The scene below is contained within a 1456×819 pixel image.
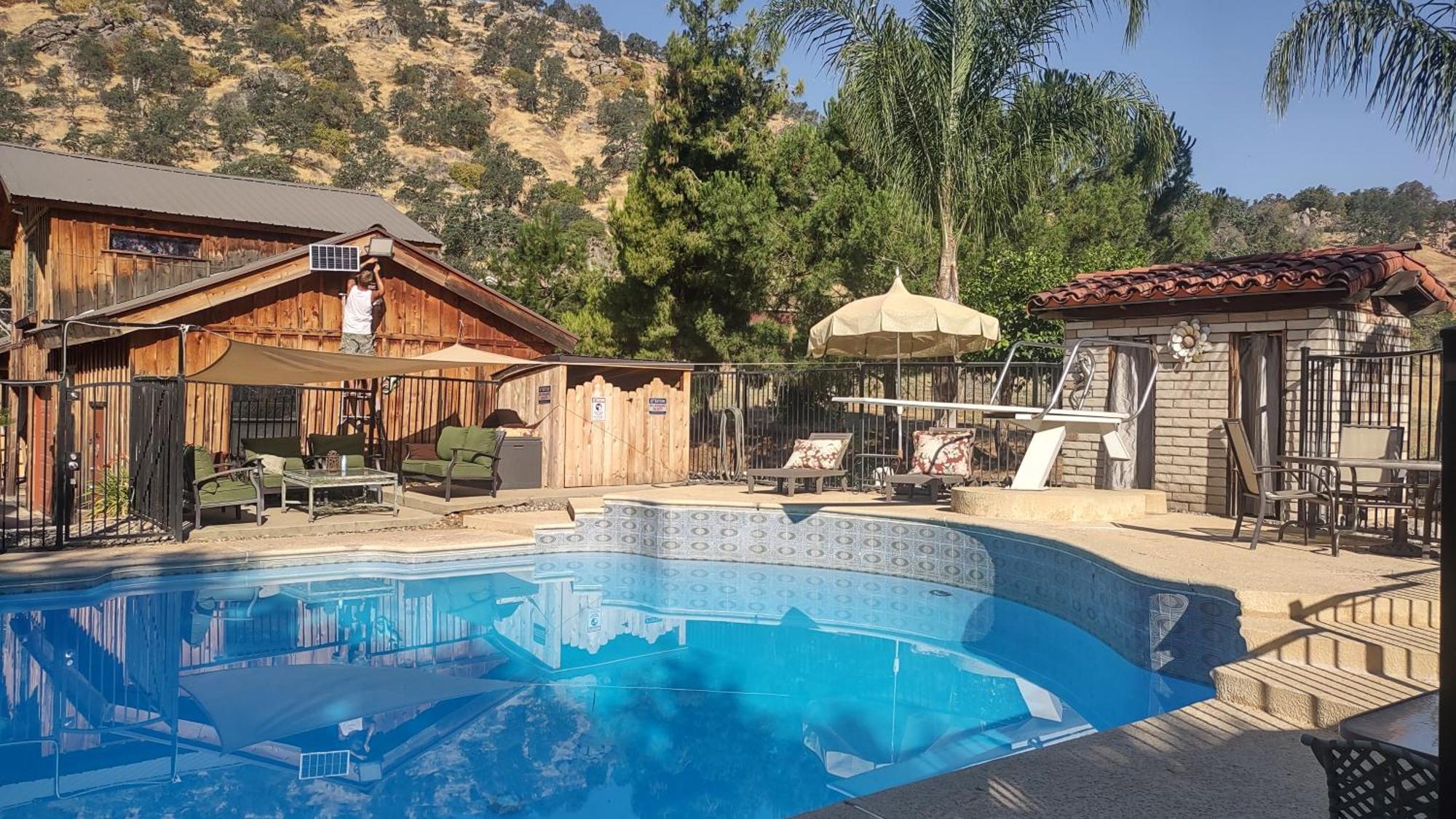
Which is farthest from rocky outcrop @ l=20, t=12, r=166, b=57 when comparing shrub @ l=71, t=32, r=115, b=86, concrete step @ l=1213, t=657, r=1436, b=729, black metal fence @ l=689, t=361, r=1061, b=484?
concrete step @ l=1213, t=657, r=1436, b=729

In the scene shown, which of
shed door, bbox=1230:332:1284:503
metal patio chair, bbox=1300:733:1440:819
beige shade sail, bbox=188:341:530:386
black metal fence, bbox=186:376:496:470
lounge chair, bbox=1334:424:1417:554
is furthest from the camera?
black metal fence, bbox=186:376:496:470

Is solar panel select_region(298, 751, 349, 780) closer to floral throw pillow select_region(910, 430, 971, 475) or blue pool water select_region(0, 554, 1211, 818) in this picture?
blue pool water select_region(0, 554, 1211, 818)

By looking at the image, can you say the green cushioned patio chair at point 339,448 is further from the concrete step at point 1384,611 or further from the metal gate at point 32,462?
the concrete step at point 1384,611

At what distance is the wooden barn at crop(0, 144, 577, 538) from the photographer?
1322cm

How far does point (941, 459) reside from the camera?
37.8ft

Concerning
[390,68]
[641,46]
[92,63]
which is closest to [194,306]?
[92,63]

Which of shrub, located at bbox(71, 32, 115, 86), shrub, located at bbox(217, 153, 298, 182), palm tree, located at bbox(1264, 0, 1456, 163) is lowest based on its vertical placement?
palm tree, located at bbox(1264, 0, 1456, 163)

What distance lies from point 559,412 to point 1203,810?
476 inches

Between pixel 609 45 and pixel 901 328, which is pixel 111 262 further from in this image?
pixel 609 45

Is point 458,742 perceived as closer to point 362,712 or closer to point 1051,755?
point 362,712

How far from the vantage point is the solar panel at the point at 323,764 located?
5090mm

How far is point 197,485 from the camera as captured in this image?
33.7 feet

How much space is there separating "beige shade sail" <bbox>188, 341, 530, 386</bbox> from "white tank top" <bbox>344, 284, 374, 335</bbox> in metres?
2.44

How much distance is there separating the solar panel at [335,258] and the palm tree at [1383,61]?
11861 millimetres
